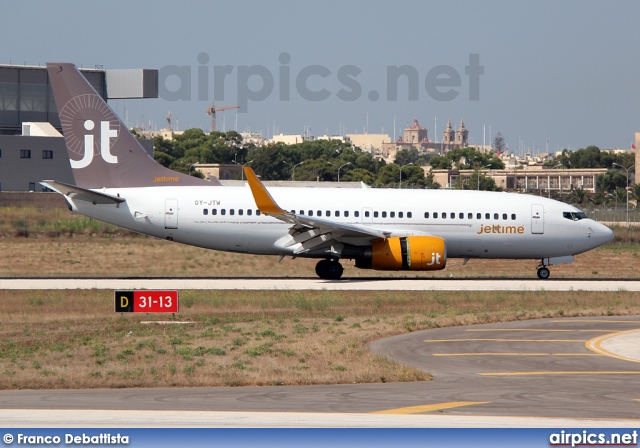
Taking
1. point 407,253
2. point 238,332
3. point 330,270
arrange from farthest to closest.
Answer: point 330,270
point 407,253
point 238,332

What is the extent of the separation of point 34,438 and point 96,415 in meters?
2.50

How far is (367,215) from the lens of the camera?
43.2 meters

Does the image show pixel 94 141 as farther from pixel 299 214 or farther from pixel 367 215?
pixel 367 215

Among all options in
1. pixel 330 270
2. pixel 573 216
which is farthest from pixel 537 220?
pixel 330 270

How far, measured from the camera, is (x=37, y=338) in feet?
A: 88.6

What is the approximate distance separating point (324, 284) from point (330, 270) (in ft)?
7.41

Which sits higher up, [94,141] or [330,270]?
[94,141]

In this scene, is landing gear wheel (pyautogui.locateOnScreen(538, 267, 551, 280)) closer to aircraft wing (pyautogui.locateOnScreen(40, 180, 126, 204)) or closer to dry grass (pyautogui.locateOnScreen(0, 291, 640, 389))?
dry grass (pyautogui.locateOnScreen(0, 291, 640, 389))

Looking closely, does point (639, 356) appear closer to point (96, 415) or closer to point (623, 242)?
point (96, 415)

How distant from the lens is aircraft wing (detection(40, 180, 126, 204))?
4053cm

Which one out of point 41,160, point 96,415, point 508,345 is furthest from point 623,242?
point 41,160

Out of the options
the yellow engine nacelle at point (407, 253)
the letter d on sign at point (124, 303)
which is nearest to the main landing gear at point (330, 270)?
the yellow engine nacelle at point (407, 253)

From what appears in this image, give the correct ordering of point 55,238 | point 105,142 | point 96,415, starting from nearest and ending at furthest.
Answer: point 96,415 < point 105,142 < point 55,238

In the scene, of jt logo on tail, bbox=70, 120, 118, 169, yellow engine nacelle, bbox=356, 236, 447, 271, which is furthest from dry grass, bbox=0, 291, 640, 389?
jt logo on tail, bbox=70, 120, 118, 169
